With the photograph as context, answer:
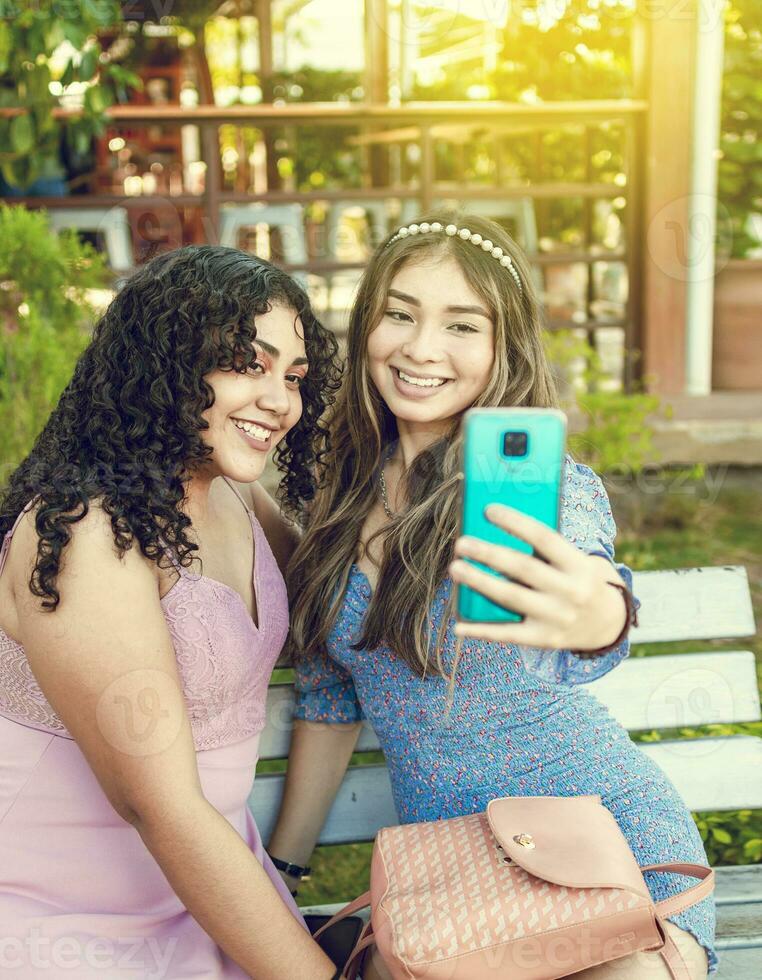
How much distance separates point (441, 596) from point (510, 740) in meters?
0.28

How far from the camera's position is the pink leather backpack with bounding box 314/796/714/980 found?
161 centimetres

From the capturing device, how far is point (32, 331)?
3.60 metres

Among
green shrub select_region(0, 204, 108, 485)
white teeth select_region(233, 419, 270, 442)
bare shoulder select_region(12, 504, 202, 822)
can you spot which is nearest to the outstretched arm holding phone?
bare shoulder select_region(12, 504, 202, 822)

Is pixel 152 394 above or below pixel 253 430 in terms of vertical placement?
above

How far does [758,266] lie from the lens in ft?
19.8

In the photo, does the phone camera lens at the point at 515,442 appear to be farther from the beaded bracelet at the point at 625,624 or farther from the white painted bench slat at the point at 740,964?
the white painted bench slat at the point at 740,964

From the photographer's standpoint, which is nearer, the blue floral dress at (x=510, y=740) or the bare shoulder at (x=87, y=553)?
the bare shoulder at (x=87, y=553)

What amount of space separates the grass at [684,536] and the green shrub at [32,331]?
1.41m

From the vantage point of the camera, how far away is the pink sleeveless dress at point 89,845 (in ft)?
5.78

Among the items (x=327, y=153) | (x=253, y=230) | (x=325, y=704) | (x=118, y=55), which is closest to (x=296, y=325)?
(x=325, y=704)

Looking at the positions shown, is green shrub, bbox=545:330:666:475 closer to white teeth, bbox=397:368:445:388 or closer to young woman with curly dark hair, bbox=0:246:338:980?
white teeth, bbox=397:368:445:388

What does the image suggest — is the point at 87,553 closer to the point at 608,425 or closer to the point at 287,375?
the point at 287,375

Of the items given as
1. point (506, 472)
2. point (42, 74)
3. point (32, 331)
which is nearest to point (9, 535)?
point (506, 472)

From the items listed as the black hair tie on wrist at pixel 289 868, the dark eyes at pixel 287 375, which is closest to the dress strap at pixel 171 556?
the dark eyes at pixel 287 375
